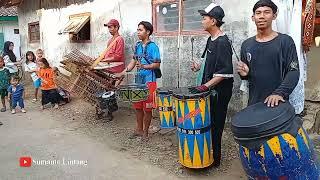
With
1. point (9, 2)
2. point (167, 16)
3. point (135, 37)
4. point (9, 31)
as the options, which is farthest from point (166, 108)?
point (9, 31)

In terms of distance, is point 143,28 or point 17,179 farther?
point 143,28

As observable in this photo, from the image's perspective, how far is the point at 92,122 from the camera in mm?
6340

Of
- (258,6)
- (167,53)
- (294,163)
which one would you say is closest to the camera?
(294,163)

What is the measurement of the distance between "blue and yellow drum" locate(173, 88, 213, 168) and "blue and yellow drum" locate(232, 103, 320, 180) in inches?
39.0

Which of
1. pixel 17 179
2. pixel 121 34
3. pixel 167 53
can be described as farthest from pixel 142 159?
pixel 121 34

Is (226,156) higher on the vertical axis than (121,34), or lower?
lower

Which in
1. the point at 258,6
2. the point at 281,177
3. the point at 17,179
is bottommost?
the point at 17,179

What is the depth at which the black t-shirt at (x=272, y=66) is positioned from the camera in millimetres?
2746

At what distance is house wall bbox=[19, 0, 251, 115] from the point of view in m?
4.78

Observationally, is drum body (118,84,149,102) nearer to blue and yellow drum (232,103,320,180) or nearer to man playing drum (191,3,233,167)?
man playing drum (191,3,233,167)

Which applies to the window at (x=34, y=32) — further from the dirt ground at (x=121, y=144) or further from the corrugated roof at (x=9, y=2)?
the dirt ground at (x=121, y=144)

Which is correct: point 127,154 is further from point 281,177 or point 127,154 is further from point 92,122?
point 281,177

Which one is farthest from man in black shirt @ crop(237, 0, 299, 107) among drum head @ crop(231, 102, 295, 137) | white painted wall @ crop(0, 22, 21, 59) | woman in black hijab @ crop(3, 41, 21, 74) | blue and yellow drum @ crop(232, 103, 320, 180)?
white painted wall @ crop(0, 22, 21, 59)

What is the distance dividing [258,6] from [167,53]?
319 centimetres
